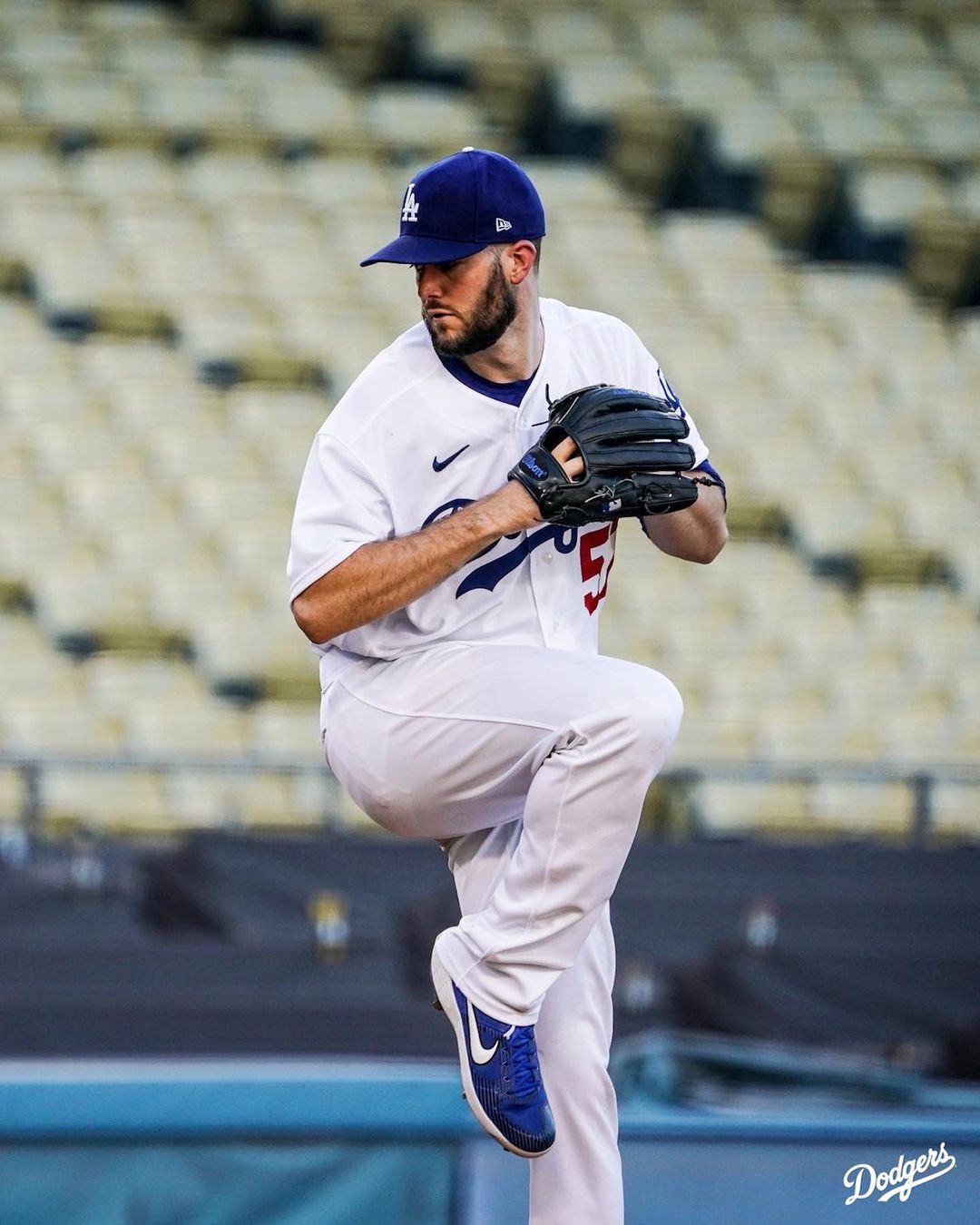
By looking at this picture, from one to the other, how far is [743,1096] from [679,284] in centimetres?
595

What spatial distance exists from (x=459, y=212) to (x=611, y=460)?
38cm

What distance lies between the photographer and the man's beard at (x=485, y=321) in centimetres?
235

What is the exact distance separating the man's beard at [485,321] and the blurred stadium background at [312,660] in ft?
3.35

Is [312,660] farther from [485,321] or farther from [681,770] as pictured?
[485,321]

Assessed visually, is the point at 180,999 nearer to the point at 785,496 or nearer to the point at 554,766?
the point at 554,766

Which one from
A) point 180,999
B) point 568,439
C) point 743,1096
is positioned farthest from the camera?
point 180,999

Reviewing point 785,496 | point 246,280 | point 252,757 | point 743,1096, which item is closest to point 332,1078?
point 743,1096

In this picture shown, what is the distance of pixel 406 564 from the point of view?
7.37 ft

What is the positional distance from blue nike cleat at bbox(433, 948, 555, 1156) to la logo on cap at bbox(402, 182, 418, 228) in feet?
3.34

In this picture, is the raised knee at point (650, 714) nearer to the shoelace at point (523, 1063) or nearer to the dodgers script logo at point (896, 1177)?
the shoelace at point (523, 1063)

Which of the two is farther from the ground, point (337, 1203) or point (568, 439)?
point (568, 439)

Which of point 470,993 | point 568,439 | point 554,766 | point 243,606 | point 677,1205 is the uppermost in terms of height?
point 568,439

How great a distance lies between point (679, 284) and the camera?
29.4ft

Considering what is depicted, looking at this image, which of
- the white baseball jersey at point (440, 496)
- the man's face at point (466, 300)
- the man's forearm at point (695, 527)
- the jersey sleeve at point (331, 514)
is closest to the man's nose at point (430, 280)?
the man's face at point (466, 300)
